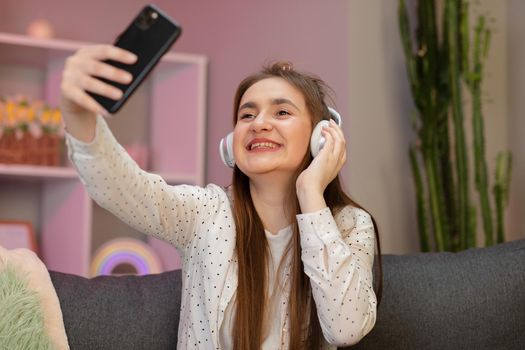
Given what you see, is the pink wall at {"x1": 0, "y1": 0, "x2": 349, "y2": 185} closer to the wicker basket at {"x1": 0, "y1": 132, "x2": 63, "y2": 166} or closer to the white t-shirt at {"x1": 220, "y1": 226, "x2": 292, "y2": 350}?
the wicker basket at {"x1": 0, "y1": 132, "x2": 63, "y2": 166}

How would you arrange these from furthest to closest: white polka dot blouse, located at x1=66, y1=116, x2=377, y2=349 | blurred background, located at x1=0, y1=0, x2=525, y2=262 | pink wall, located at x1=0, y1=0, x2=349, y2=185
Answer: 1. pink wall, located at x1=0, y1=0, x2=349, y2=185
2. blurred background, located at x1=0, y1=0, x2=525, y2=262
3. white polka dot blouse, located at x1=66, y1=116, x2=377, y2=349

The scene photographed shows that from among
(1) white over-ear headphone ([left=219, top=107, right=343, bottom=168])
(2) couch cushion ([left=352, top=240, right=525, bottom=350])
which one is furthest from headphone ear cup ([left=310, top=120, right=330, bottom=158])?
(2) couch cushion ([left=352, top=240, right=525, bottom=350])

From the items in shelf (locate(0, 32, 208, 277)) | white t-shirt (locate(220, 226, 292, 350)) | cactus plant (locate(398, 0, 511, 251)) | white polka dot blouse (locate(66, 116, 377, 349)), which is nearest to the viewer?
white polka dot blouse (locate(66, 116, 377, 349))

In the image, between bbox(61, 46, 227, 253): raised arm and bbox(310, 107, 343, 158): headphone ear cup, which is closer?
bbox(61, 46, 227, 253): raised arm

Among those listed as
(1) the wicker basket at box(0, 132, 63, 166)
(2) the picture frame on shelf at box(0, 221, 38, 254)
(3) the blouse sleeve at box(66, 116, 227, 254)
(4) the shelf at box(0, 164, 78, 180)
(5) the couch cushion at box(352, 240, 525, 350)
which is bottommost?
(2) the picture frame on shelf at box(0, 221, 38, 254)

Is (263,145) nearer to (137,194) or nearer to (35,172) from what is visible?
(137,194)

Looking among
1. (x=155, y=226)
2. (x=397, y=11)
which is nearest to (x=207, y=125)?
(x=397, y=11)

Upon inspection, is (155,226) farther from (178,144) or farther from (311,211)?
(178,144)

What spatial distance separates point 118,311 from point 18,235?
6.19 feet

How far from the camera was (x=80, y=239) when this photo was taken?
3.42 meters

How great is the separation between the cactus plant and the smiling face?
1.34 metres

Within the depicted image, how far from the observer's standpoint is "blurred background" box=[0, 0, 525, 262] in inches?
126

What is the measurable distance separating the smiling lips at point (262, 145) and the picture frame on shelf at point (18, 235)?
1.98m

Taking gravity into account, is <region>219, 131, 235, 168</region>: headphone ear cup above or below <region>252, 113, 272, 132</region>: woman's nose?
below
